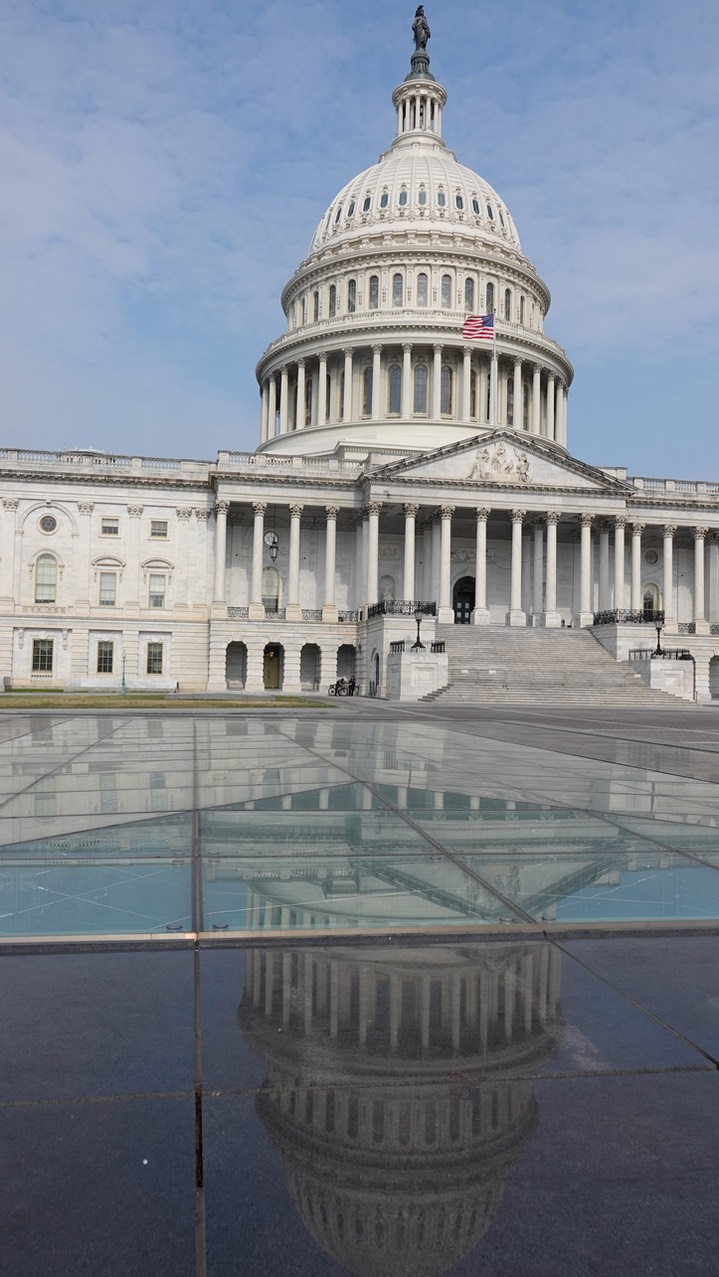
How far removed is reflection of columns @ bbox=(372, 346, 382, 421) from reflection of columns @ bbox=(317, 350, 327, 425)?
480 cm

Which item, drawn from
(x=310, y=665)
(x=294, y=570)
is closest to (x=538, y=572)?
(x=294, y=570)

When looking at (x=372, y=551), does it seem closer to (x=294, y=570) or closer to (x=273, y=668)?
(x=294, y=570)

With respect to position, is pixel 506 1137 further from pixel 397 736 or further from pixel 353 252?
pixel 353 252

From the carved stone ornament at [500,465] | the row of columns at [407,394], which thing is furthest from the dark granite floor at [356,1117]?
the row of columns at [407,394]

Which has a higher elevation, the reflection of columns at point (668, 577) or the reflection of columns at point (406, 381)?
the reflection of columns at point (406, 381)

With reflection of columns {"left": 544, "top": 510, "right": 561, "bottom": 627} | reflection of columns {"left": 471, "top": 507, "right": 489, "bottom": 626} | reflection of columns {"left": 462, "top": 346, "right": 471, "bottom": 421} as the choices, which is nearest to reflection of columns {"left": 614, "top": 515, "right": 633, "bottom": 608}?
reflection of columns {"left": 544, "top": 510, "right": 561, "bottom": 627}

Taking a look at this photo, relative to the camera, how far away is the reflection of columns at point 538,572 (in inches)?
2781

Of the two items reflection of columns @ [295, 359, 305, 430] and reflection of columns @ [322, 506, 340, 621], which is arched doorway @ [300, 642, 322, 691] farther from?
reflection of columns @ [295, 359, 305, 430]

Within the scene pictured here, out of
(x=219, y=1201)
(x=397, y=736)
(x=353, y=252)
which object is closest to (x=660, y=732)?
(x=397, y=736)

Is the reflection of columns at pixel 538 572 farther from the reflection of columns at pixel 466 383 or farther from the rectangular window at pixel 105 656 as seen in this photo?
the rectangular window at pixel 105 656

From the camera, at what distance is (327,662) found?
6781 cm

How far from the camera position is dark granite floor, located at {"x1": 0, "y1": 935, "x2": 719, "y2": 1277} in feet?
8.03

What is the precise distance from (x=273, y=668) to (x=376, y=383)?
28105mm

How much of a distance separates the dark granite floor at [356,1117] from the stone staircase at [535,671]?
143 ft
